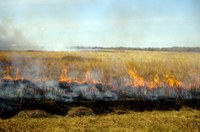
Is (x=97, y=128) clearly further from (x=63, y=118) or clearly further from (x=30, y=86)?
(x=30, y=86)

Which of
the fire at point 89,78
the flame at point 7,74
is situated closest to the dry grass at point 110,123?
the fire at point 89,78

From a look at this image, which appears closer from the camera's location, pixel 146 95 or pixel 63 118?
pixel 63 118

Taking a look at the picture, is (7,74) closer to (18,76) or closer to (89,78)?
(18,76)

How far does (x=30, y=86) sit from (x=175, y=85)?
37.1 feet

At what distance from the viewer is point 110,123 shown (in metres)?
14.4

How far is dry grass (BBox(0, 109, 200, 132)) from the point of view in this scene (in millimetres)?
13461

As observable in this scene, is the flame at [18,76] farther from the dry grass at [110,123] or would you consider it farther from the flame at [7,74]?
the dry grass at [110,123]

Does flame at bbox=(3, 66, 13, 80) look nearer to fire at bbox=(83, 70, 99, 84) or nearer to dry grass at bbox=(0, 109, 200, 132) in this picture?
fire at bbox=(83, 70, 99, 84)

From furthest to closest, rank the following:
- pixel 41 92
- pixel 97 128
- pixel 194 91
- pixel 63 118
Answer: pixel 194 91, pixel 41 92, pixel 63 118, pixel 97 128

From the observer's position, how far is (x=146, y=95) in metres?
21.8

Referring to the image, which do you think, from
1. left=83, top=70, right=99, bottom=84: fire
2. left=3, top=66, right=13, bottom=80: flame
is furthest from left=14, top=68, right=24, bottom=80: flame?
left=83, top=70, right=99, bottom=84: fire

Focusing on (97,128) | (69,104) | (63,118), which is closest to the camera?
Result: (97,128)

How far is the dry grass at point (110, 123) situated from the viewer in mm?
13461

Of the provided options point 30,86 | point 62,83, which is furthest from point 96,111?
point 62,83
